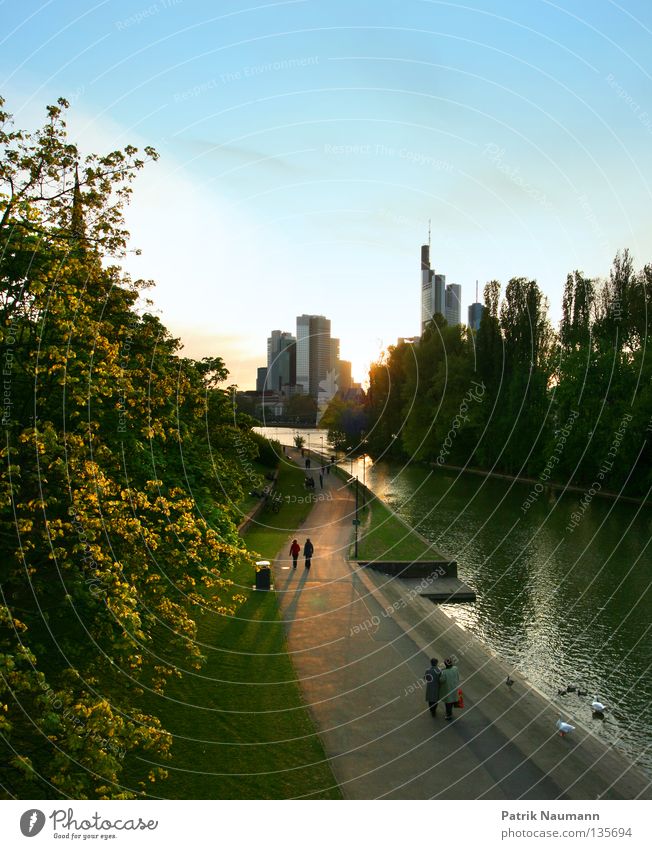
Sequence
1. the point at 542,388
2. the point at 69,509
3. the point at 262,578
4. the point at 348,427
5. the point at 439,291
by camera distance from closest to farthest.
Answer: the point at 69,509, the point at 262,578, the point at 542,388, the point at 348,427, the point at 439,291

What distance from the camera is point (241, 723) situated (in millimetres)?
12938

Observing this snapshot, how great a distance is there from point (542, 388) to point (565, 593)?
35.3m

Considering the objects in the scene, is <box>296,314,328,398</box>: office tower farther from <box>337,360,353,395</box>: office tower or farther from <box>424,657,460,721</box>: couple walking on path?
<box>424,657,460,721</box>: couple walking on path

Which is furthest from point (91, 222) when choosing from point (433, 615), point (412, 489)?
point (412, 489)

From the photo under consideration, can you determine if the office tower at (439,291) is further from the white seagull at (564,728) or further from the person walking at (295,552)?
the white seagull at (564,728)

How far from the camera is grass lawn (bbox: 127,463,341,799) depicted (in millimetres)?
10703

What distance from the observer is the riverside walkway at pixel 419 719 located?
35.5 feet

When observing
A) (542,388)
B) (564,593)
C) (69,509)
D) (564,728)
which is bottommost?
(564,593)

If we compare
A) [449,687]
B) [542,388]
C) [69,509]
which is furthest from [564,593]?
[542,388]

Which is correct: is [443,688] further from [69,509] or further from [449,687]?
[69,509]

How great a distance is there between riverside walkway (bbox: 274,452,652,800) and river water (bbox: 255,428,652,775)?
4.89ft

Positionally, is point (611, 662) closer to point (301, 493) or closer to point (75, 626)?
point (75, 626)

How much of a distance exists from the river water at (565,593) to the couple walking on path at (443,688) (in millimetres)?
2443

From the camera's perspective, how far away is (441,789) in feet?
34.8
